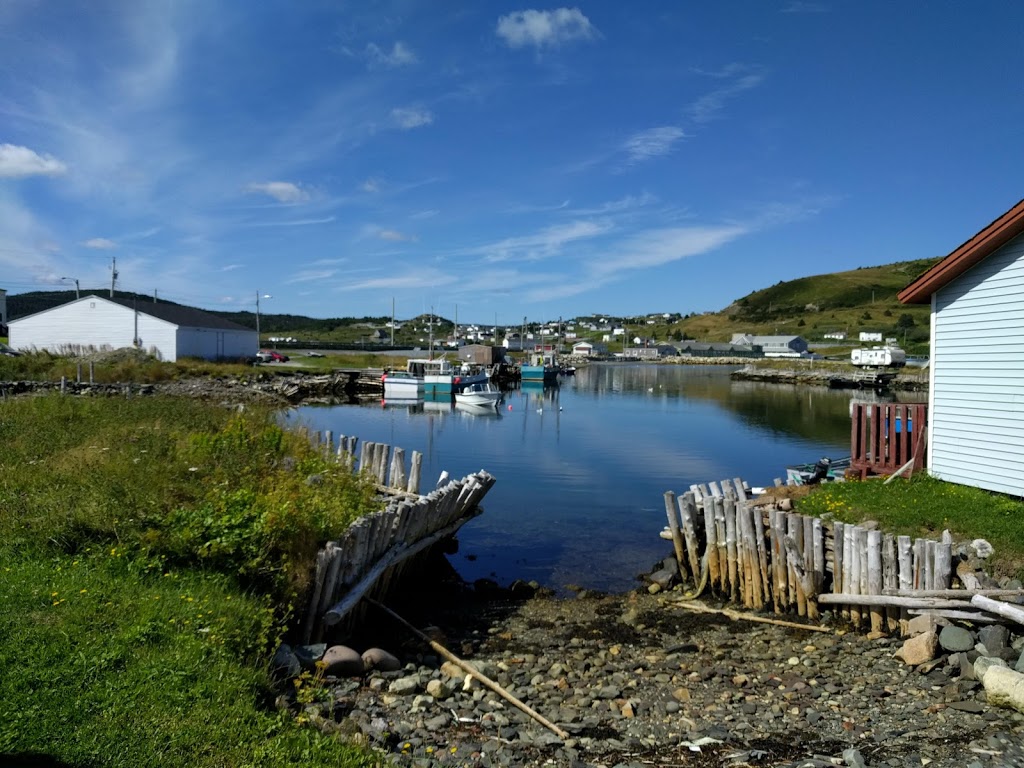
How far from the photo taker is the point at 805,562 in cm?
1245

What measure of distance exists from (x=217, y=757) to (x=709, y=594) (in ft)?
35.3

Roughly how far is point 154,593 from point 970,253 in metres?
15.4

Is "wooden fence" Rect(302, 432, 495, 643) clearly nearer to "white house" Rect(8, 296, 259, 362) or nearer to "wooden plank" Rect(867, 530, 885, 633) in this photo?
"wooden plank" Rect(867, 530, 885, 633)

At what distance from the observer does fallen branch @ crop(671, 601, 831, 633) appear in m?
11.9

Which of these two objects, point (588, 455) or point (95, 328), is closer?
point (588, 455)

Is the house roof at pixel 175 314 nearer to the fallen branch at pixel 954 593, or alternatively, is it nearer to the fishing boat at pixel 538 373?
the fishing boat at pixel 538 373

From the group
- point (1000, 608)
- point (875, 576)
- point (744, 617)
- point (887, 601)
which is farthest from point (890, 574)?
point (744, 617)

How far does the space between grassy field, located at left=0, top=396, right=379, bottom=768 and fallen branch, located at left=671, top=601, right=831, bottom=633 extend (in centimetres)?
626

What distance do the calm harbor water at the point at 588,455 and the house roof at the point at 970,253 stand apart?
884 cm

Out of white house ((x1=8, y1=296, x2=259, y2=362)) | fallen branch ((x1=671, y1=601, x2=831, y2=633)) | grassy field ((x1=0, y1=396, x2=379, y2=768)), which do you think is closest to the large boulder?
grassy field ((x1=0, y1=396, x2=379, y2=768))

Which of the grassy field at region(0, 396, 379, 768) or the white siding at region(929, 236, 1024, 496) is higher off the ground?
the white siding at region(929, 236, 1024, 496)

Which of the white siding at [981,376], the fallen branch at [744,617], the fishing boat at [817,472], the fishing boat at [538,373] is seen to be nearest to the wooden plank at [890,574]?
the fallen branch at [744,617]

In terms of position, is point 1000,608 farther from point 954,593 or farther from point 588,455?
point 588,455

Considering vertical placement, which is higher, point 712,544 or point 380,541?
point 380,541
